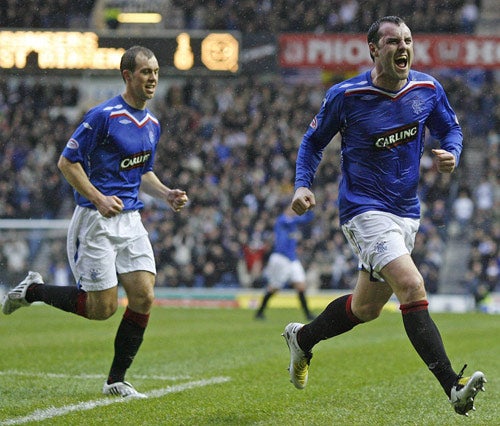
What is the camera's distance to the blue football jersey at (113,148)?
21.0 feet

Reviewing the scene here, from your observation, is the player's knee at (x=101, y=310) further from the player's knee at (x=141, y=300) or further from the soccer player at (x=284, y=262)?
the soccer player at (x=284, y=262)

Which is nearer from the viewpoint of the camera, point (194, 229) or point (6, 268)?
point (6, 268)

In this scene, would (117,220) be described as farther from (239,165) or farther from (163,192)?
(239,165)

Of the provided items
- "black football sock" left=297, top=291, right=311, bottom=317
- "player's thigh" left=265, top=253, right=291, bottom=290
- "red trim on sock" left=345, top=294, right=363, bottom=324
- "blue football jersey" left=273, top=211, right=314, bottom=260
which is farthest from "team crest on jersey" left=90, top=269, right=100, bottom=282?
"blue football jersey" left=273, top=211, right=314, bottom=260

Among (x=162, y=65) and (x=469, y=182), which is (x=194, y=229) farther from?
(x=469, y=182)

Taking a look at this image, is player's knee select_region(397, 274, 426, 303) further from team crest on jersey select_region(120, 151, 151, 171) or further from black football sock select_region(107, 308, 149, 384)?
team crest on jersey select_region(120, 151, 151, 171)

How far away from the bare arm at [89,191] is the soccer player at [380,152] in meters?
1.18

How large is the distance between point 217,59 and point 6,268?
5.96 meters

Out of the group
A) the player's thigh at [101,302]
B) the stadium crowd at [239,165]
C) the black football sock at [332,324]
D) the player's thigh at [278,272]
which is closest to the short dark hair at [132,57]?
the player's thigh at [101,302]

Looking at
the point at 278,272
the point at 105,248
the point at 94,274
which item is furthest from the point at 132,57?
the point at 278,272

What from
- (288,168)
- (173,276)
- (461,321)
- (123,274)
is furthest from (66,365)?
(288,168)

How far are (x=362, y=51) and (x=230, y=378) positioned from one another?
57.3 feet

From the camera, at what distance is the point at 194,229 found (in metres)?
23.7

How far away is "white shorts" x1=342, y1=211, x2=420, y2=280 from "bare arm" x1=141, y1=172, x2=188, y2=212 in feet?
4.49
